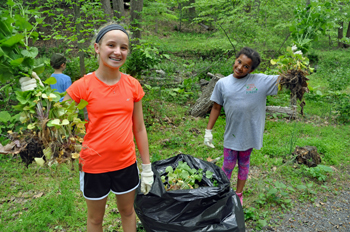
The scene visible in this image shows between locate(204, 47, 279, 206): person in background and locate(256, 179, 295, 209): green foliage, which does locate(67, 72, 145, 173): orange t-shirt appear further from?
locate(256, 179, 295, 209): green foliage

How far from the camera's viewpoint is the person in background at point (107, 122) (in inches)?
62.0

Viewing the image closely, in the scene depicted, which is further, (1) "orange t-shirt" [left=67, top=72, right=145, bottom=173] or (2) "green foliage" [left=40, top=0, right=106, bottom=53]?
(2) "green foliage" [left=40, top=0, right=106, bottom=53]

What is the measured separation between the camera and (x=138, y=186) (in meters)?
1.96

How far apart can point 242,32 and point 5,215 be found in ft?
21.2

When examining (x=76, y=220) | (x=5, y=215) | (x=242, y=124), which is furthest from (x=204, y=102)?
(x=5, y=215)

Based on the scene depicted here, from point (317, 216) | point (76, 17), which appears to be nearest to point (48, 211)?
point (317, 216)

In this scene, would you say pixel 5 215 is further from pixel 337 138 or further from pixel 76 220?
pixel 337 138

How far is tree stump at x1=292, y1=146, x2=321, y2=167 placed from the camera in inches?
144

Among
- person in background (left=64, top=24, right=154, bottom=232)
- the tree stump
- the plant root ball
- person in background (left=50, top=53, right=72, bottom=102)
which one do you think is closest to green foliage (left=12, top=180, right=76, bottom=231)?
person in background (left=64, top=24, right=154, bottom=232)

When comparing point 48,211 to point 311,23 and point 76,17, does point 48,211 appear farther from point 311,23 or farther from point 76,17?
point 311,23

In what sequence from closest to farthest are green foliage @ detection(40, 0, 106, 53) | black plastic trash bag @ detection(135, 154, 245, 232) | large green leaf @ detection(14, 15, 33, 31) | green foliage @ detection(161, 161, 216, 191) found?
large green leaf @ detection(14, 15, 33, 31)
black plastic trash bag @ detection(135, 154, 245, 232)
green foliage @ detection(161, 161, 216, 191)
green foliage @ detection(40, 0, 106, 53)

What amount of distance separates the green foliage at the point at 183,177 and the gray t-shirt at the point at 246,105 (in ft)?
1.64

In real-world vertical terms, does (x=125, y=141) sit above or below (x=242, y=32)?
below

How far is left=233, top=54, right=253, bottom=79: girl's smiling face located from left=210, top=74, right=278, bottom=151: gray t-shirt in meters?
0.07
